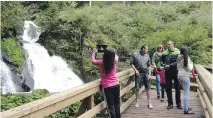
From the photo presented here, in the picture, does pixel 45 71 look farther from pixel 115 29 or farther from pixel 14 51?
pixel 115 29

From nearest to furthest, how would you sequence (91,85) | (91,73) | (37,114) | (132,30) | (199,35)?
(37,114)
(91,85)
(199,35)
(91,73)
(132,30)

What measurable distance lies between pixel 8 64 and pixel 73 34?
6.27m

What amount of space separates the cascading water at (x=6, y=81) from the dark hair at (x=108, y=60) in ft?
42.6

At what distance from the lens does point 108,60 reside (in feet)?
20.8

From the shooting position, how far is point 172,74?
28.9ft

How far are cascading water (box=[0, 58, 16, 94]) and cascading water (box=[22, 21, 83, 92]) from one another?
2.75ft

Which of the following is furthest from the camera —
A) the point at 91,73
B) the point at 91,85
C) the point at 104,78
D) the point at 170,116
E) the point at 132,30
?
the point at 132,30

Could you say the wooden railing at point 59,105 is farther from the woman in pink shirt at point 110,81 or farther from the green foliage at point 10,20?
the green foliage at point 10,20

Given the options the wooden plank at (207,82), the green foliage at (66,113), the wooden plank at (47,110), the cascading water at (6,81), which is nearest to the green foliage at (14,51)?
the cascading water at (6,81)

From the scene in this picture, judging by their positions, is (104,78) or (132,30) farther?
(132,30)

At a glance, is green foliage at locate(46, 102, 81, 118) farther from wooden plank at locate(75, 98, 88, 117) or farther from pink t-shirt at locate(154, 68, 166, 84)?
wooden plank at locate(75, 98, 88, 117)

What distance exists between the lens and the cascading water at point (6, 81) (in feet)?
61.5

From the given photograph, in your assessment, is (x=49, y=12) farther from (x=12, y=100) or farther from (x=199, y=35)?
(x=12, y=100)

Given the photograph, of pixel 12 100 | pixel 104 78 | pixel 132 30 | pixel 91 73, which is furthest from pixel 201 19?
pixel 104 78
